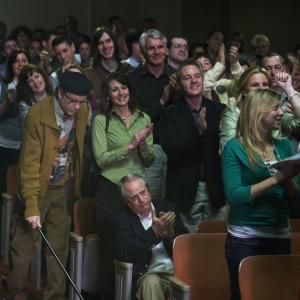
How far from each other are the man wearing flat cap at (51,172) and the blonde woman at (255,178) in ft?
5.15

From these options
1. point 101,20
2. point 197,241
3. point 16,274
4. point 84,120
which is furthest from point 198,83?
point 101,20

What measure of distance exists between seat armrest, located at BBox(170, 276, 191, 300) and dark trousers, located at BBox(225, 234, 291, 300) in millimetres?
245

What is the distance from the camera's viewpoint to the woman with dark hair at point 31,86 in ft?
19.7

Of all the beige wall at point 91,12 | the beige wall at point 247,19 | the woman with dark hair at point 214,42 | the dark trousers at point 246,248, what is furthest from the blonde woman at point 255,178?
the beige wall at point 91,12

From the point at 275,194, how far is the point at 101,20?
6947 millimetres

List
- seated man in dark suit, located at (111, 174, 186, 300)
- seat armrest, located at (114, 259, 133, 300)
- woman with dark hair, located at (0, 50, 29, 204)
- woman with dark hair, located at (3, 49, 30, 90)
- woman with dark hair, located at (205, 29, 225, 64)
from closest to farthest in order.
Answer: seat armrest, located at (114, 259, 133, 300) < seated man in dark suit, located at (111, 174, 186, 300) < woman with dark hair, located at (0, 50, 29, 204) < woman with dark hair, located at (3, 49, 30, 90) < woman with dark hair, located at (205, 29, 225, 64)

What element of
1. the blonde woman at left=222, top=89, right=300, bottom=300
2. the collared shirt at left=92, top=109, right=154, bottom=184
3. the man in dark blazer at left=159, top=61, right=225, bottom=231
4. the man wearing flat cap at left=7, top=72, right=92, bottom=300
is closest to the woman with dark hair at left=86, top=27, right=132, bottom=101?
the man wearing flat cap at left=7, top=72, right=92, bottom=300

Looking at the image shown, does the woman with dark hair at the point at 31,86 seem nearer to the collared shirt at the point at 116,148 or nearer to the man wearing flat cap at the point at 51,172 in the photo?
the man wearing flat cap at the point at 51,172

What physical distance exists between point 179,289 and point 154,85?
207 centimetres

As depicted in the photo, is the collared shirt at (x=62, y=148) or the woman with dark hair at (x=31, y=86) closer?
the collared shirt at (x=62, y=148)

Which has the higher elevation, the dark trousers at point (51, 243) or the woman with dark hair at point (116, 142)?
the woman with dark hair at point (116, 142)

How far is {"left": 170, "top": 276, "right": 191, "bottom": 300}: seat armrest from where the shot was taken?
4.07 metres

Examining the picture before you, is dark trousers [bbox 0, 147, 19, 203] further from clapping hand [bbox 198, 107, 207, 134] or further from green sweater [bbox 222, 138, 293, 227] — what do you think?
green sweater [bbox 222, 138, 293, 227]

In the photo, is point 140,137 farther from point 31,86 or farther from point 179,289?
point 179,289
